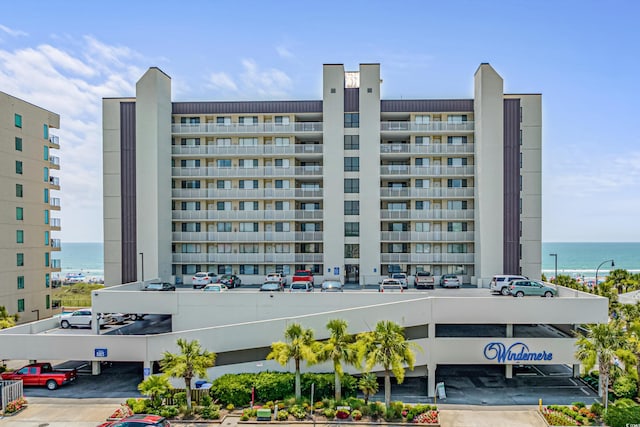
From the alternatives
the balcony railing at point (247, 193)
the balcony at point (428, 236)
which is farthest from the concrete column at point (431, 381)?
the balcony railing at point (247, 193)

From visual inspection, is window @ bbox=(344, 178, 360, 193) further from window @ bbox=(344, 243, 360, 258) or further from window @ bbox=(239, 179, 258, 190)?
window @ bbox=(239, 179, 258, 190)

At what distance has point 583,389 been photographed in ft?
99.0

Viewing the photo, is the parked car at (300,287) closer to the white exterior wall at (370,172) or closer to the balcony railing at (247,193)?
the white exterior wall at (370,172)

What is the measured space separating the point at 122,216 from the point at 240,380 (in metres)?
27.3

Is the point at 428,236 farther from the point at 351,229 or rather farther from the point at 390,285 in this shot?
the point at 390,285

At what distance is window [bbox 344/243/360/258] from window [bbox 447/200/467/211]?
37.7 ft

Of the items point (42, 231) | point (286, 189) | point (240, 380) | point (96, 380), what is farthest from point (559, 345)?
point (42, 231)

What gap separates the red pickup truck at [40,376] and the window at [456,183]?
40.4 meters

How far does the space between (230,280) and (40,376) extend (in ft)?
60.3

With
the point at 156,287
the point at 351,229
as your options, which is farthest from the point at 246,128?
the point at 156,287

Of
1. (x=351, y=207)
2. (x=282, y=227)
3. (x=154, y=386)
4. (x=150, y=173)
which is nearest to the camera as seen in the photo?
(x=154, y=386)

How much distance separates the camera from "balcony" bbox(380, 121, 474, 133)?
47.6 meters

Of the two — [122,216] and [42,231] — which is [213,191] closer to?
[122,216]

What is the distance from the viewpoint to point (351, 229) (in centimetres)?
4725
